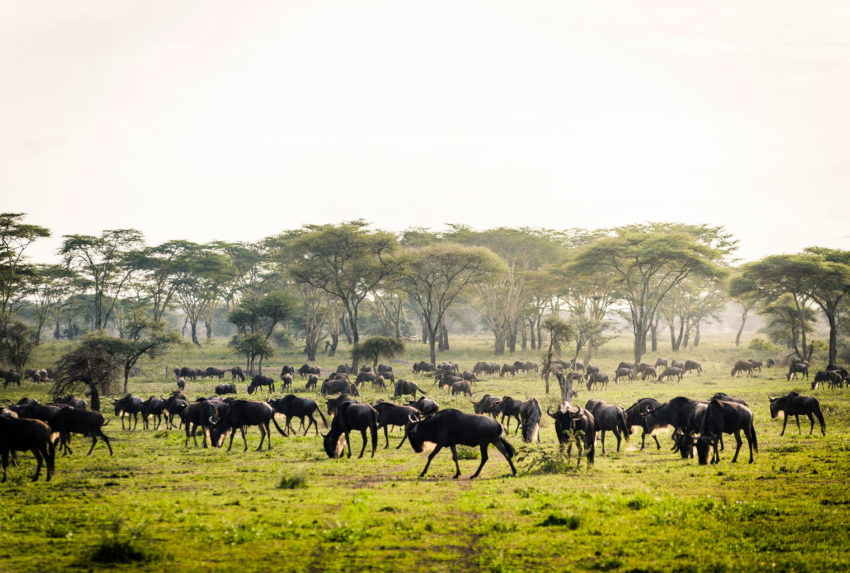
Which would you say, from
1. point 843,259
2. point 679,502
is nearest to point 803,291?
point 843,259

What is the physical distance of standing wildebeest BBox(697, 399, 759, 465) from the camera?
60.4ft

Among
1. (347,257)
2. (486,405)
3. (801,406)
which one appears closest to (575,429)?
(486,405)

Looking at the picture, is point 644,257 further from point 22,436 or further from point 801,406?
point 22,436

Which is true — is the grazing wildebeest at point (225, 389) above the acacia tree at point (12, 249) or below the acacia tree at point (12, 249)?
below

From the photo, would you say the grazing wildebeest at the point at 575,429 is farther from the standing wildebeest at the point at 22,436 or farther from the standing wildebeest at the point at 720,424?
the standing wildebeest at the point at 22,436

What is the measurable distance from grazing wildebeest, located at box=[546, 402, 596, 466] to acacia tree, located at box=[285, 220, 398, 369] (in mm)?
47450

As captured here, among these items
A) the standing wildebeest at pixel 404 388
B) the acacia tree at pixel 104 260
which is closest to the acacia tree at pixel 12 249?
the acacia tree at pixel 104 260

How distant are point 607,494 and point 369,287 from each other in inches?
2233

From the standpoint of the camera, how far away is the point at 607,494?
44.8 feet

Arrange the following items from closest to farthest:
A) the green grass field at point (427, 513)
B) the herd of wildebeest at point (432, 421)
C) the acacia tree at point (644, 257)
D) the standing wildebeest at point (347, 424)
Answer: the green grass field at point (427, 513)
the herd of wildebeest at point (432, 421)
the standing wildebeest at point (347, 424)
the acacia tree at point (644, 257)

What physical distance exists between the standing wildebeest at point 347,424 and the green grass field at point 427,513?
776 millimetres

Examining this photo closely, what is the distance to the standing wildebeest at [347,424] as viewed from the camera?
21109 millimetres

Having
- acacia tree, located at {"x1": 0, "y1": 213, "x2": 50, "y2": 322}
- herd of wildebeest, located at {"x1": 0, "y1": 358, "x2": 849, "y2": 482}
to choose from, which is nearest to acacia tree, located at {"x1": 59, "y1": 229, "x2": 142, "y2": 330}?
acacia tree, located at {"x1": 0, "y1": 213, "x2": 50, "y2": 322}

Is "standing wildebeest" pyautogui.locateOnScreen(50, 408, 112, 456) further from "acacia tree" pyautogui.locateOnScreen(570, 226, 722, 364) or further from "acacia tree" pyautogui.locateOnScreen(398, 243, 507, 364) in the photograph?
"acacia tree" pyautogui.locateOnScreen(570, 226, 722, 364)
